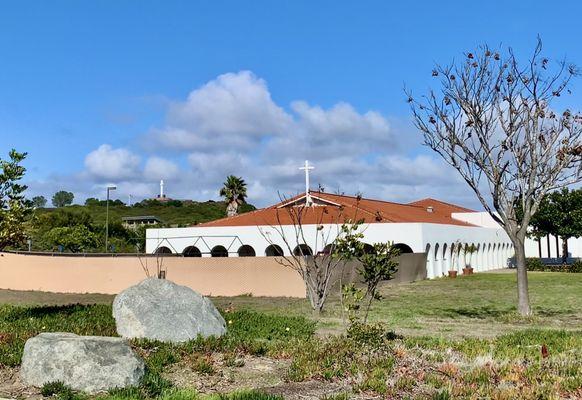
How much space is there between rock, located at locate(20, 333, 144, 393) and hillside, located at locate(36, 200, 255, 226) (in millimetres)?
74164

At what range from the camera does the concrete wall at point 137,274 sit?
Result: 86.6ft

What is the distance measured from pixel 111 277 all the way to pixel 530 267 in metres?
32.6

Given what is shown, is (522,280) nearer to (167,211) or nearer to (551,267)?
(551,267)

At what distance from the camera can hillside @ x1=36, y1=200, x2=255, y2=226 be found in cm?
8829

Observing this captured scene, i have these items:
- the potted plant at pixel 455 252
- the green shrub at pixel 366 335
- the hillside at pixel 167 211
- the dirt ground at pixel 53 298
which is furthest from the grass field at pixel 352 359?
the hillside at pixel 167 211

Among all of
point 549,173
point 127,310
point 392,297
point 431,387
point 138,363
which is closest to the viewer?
point 431,387

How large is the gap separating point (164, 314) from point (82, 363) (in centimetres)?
344

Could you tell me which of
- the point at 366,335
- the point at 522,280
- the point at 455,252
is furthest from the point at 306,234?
the point at 366,335

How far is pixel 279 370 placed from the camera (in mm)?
8922

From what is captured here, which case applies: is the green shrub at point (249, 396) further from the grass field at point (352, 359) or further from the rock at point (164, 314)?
the rock at point (164, 314)

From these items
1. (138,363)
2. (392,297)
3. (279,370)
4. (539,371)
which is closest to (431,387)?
(539,371)

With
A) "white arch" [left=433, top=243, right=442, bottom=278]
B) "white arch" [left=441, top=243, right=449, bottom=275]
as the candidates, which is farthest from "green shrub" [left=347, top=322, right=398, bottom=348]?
"white arch" [left=441, top=243, right=449, bottom=275]

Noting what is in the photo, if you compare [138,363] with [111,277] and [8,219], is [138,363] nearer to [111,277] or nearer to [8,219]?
[8,219]

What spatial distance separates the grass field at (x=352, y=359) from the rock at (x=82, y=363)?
267mm
